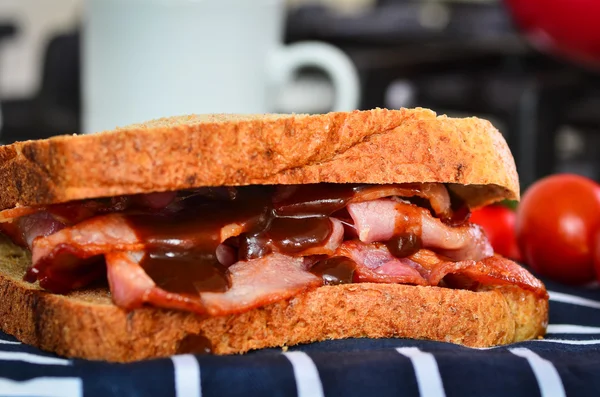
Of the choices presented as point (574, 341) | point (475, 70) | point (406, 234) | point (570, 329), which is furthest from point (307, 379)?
point (475, 70)

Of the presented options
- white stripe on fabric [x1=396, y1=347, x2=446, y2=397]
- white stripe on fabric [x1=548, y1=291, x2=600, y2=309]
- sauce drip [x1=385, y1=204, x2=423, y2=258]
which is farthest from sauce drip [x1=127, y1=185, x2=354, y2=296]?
white stripe on fabric [x1=548, y1=291, x2=600, y2=309]

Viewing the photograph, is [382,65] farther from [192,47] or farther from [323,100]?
[323,100]

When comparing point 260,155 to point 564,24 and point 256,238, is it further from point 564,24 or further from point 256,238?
point 564,24

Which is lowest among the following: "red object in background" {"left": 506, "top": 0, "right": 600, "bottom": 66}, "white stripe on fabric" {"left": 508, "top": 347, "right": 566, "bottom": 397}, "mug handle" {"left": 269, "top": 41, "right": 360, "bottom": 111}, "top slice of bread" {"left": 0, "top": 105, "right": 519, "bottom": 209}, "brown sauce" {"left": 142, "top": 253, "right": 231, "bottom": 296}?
"white stripe on fabric" {"left": 508, "top": 347, "right": 566, "bottom": 397}

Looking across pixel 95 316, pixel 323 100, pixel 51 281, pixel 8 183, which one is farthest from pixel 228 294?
pixel 323 100

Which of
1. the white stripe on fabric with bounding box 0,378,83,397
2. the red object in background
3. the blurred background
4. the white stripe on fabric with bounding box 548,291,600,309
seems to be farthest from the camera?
the blurred background

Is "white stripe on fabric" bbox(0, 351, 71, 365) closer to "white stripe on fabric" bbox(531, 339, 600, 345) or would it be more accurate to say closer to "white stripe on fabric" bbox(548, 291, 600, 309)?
"white stripe on fabric" bbox(531, 339, 600, 345)

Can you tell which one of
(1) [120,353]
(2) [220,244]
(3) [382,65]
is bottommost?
(1) [120,353]

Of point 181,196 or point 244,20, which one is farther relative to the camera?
point 244,20
